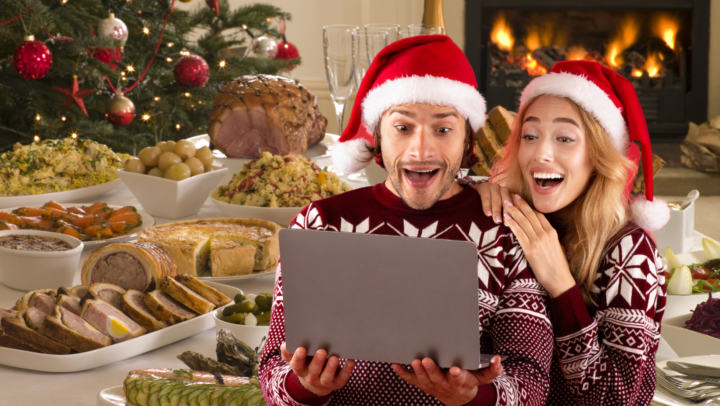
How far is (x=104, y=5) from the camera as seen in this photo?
391 centimetres

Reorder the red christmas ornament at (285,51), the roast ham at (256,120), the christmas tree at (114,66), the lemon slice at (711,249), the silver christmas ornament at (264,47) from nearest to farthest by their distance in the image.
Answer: the lemon slice at (711,249) → the roast ham at (256,120) → the christmas tree at (114,66) → the silver christmas ornament at (264,47) → the red christmas ornament at (285,51)

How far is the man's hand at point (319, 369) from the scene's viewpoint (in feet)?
2.99

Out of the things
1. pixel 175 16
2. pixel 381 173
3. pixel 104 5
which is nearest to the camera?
pixel 381 173

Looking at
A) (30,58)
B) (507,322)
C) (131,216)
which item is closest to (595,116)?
(507,322)

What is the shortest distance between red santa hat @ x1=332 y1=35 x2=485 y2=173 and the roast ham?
4.80 ft

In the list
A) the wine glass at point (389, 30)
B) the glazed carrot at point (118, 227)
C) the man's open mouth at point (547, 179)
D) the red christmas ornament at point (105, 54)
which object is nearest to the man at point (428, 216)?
the man's open mouth at point (547, 179)

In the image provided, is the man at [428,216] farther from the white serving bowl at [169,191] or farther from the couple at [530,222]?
the white serving bowl at [169,191]

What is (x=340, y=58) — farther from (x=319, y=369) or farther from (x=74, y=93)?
(x=319, y=369)

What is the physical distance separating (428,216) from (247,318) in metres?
0.43

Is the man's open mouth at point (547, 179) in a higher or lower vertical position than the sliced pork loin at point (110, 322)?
higher

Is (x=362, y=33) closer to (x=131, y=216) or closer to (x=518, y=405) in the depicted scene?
(x=131, y=216)

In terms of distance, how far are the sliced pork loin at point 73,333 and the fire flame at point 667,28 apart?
5.52 m

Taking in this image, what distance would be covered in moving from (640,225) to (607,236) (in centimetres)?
11

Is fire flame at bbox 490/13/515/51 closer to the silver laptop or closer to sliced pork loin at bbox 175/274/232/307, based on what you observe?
sliced pork loin at bbox 175/274/232/307
